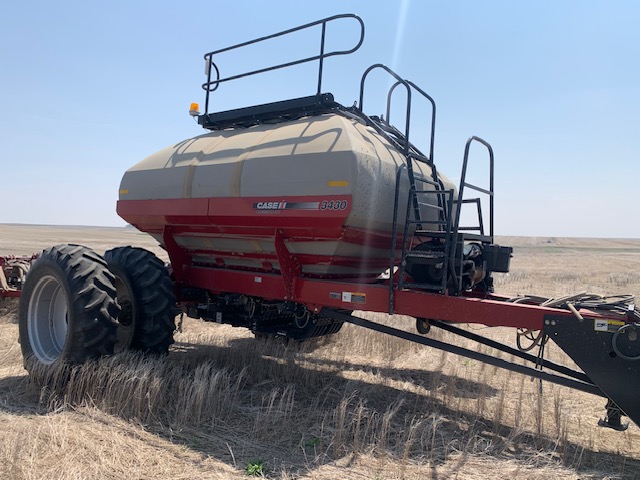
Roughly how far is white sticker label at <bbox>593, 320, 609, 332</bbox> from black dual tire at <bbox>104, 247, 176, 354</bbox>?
4.10 metres

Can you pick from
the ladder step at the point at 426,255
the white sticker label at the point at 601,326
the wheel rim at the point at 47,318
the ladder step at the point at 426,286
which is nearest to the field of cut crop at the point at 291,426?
the wheel rim at the point at 47,318

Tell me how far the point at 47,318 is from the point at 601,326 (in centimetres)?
547

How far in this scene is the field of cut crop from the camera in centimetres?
351

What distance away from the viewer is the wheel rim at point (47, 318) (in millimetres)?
5660

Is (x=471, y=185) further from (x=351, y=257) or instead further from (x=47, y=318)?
(x=47, y=318)

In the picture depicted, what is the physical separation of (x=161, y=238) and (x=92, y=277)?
1454mm

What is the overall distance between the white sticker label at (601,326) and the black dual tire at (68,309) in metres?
4.19

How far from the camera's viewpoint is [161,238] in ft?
21.3

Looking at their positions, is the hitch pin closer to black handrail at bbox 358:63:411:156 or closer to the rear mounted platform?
the rear mounted platform

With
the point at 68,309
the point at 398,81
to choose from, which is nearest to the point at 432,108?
the point at 398,81

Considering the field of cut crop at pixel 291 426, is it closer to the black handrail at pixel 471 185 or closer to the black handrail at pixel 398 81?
the black handrail at pixel 471 185

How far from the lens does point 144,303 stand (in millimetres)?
5605

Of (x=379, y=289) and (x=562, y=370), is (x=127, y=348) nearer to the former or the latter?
(x=379, y=289)

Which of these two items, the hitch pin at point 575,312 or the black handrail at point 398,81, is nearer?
the hitch pin at point 575,312
